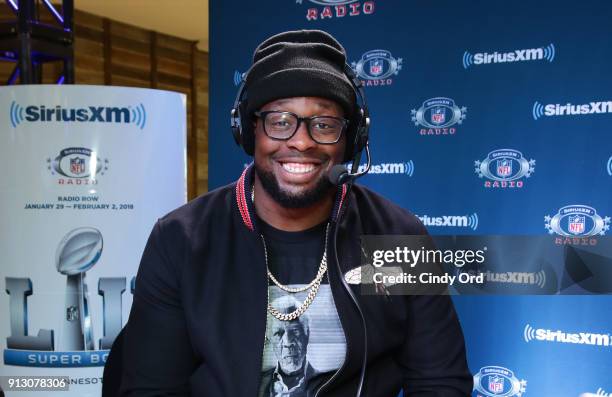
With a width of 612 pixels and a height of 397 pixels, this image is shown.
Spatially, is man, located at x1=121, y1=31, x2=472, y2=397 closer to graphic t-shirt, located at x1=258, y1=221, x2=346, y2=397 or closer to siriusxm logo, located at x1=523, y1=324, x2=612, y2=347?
graphic t-shirt, located at x1=258, y1=221, x2=346, y2=397

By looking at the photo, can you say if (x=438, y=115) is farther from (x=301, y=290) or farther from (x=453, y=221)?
(x=301, y=290)

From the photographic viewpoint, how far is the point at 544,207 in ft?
9.17

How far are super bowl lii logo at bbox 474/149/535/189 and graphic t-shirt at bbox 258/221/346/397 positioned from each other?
1.84 m

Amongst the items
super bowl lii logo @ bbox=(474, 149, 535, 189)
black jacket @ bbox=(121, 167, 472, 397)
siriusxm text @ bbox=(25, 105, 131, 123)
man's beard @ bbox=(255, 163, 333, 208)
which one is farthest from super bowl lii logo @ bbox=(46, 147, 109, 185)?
super bowl lii logo @ bbox=(474, 149, 535, 189)

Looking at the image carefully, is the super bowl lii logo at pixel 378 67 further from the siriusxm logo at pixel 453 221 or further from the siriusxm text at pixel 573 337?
the siriusxm text at pixel 573 337

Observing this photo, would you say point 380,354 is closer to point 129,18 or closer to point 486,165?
point 486,165

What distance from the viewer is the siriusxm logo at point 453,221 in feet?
9.66

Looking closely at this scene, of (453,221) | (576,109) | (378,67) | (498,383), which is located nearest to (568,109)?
(576,109)

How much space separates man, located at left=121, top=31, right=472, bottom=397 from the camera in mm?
1190

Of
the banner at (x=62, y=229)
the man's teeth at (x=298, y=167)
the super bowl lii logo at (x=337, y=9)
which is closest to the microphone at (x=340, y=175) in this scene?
the man's teeth at (x=298, y=167)

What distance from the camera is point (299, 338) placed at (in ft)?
4.00

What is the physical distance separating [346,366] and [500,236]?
6.29ft

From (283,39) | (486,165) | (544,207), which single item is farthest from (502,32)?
(283,39)

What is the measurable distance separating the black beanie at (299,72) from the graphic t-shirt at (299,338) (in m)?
0.33
